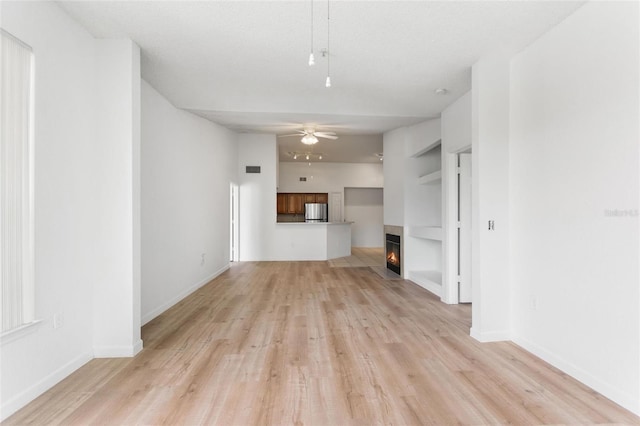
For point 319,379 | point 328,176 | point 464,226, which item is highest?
point 328,176

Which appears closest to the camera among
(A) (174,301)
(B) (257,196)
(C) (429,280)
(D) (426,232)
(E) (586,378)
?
(E) (586,378)

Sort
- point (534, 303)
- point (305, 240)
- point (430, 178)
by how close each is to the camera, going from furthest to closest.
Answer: point (305, 240), point (430, 178), point (534, 303)

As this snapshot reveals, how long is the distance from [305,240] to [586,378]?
19.0 ft

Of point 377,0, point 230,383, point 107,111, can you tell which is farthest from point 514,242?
point 107,111

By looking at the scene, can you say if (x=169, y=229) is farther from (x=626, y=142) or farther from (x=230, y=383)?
(x=626, y=142)

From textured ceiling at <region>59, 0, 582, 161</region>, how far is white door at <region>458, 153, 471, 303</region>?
0.93 meters

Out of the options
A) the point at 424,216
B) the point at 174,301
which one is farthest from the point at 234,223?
the point at 424,216

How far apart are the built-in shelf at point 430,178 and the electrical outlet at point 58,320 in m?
4.70

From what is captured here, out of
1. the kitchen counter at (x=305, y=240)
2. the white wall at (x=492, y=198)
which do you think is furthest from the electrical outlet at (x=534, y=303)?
the kitchen counter at (x=305, y=240)

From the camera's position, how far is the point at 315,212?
975 centimetres

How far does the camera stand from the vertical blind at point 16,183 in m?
1.77

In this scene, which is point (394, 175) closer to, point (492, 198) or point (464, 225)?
point (464, 225)

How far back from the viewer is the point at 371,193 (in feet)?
35.3

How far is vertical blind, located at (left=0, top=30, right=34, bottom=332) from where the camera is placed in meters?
1.77
